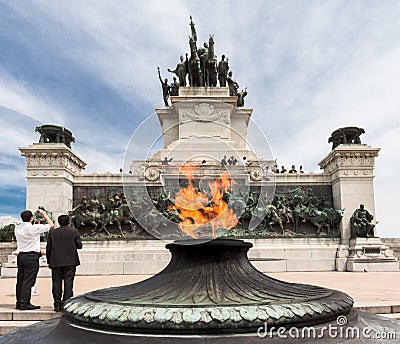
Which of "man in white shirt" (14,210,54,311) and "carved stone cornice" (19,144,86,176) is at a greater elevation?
"carved stone cornice" (19,144,86,176)

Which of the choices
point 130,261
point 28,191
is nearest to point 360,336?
point 130,261

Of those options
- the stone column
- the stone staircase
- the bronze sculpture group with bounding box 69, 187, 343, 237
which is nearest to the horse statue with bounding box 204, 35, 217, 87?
the stone column

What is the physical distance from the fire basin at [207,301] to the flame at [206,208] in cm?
14

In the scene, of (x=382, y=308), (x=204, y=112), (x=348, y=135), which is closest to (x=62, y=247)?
(x=204, y=112)

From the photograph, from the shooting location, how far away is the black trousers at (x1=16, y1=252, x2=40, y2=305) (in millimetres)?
6926

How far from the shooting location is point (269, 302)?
9.05 feet

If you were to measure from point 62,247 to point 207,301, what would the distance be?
4376 millimetres

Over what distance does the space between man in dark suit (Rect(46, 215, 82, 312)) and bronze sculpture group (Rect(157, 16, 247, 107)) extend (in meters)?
22.3

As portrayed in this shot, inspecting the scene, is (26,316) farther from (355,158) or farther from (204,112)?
(355,158)

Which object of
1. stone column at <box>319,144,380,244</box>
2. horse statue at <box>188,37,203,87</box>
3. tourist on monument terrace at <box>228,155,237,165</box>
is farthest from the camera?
horse statue at <box>188,37,203,87</box>

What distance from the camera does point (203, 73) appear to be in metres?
28.5

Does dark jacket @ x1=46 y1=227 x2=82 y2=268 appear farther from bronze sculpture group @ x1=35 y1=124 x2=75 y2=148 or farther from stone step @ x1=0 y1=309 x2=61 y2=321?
bronze sculpture group @ x1=35 y1=124 x2=75 y2=148

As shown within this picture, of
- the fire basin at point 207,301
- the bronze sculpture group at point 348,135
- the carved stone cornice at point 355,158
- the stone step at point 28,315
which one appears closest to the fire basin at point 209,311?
the fire basin at point 207,301

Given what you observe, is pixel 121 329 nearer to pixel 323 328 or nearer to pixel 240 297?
pixel 240 297
